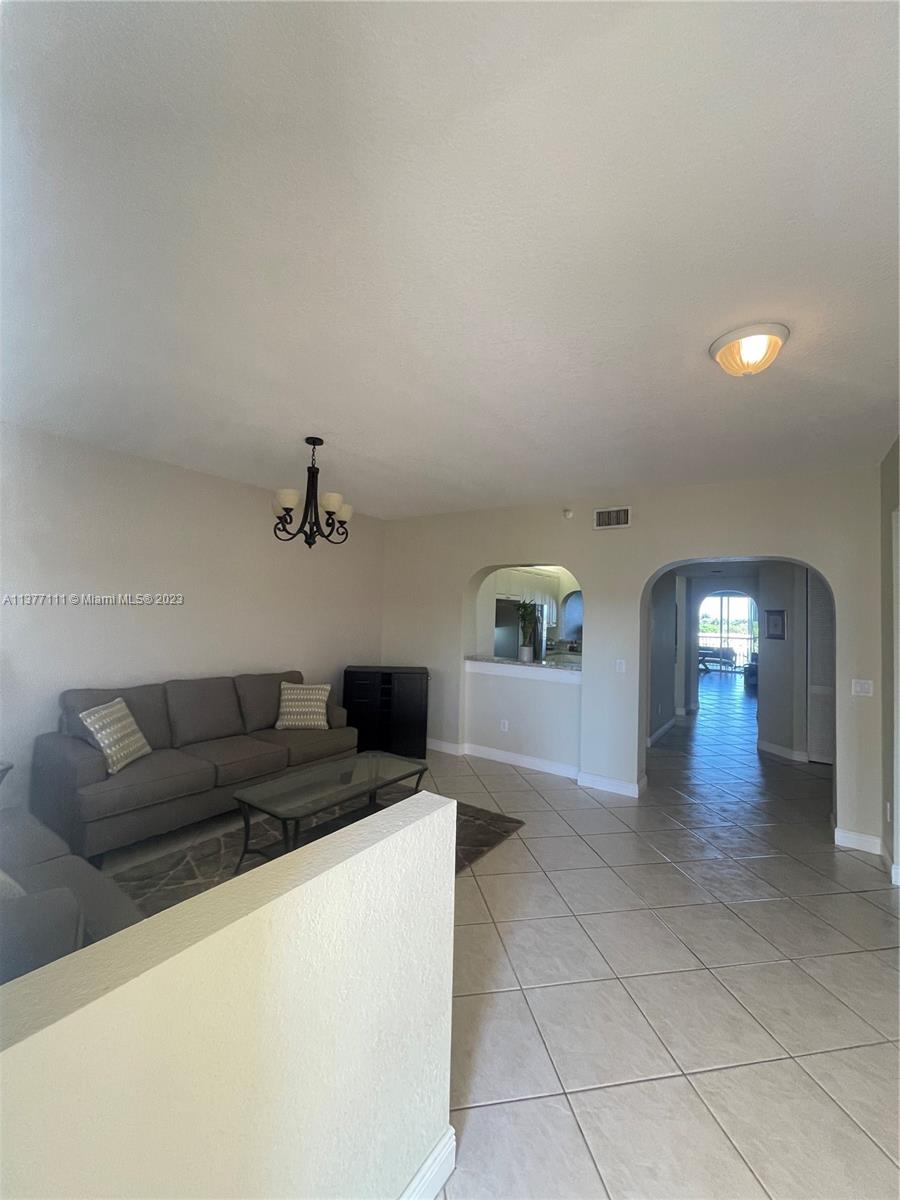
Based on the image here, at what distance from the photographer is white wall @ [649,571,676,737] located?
602cm

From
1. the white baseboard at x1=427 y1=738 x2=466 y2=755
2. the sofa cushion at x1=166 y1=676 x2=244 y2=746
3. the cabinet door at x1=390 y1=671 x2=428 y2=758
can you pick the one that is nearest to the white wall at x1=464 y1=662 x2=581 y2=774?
the white baseboard at x1=427 y1=738 x2=466 y2=755

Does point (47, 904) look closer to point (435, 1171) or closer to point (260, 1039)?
point (260, 1039)

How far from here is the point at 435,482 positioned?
4047 mm

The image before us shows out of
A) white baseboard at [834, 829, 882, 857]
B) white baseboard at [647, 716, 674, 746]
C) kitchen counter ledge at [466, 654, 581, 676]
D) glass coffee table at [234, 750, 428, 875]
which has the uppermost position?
kitchen counter ledge at [466, 654, 581, 676]

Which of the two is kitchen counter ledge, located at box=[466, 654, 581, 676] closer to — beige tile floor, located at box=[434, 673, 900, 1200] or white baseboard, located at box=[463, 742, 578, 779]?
white baseboard, located at box=[463, 742, 578, 779]

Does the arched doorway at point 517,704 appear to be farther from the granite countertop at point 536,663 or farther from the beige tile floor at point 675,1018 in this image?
the beige tile floor at point 675,1018

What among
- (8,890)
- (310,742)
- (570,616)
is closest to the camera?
(8,890)

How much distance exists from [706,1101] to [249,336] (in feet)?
10.2

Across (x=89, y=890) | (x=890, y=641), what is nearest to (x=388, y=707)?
(x=89, y=890)

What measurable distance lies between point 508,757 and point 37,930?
406 cm

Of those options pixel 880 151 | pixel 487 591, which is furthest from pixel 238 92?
pixel 487 591

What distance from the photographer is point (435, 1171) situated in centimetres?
127

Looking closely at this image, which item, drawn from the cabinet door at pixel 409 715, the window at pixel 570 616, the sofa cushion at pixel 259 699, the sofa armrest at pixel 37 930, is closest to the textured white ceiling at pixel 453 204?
the sofa armrest at pixel 37 930

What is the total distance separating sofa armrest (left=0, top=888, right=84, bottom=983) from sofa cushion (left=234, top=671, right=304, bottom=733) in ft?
7.87
